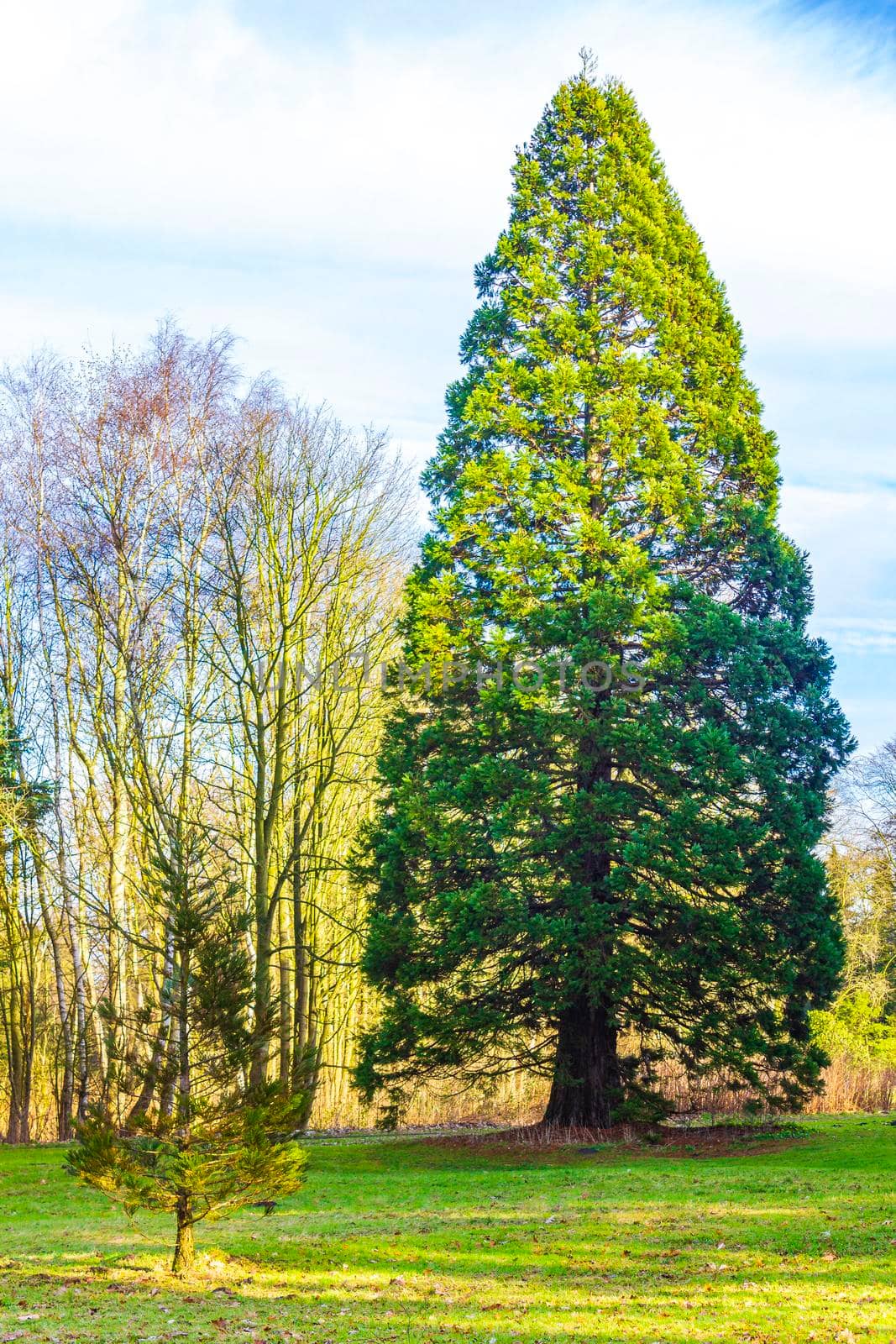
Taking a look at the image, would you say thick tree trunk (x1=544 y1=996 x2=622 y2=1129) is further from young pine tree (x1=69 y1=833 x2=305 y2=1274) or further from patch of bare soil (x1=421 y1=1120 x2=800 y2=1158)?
young pine tree (x1=69 y1=833 x2=305 y2=1274)

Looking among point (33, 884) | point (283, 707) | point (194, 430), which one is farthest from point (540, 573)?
point (33, 884)

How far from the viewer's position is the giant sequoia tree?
14555 mm

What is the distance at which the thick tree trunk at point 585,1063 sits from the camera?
15.0 meters

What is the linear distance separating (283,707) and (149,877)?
8649 millimetres

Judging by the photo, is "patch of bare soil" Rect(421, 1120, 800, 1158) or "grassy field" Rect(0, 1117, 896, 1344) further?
"patch of bare soil" Rect(421, 1120, 800, 1158)

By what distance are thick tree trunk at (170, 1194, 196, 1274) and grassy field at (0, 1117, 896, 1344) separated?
11cm

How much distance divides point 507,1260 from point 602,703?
27.2ft

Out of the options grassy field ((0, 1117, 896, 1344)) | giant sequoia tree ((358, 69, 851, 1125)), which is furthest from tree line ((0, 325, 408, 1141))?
grassy field ((0, 1117, 896, 1344))

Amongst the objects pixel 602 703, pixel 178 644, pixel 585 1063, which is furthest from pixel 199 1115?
pixel 178 644

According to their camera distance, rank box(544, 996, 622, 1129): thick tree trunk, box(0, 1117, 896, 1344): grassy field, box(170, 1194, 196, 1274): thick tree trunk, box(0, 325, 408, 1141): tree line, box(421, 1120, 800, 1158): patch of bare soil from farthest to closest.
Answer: box(0, 325, 408, 1141): tree line, box(544, 996, 622, 1129): thick tree trunk, box(421, 1120, 800, 1158): patch of bare soil, box(170, 1194, 196, 1274): thick tree trunk, box(0, 1117, 896, 1344): grassy field

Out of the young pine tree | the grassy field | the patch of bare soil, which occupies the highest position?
the young pine tree

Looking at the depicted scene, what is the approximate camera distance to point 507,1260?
26.6ft

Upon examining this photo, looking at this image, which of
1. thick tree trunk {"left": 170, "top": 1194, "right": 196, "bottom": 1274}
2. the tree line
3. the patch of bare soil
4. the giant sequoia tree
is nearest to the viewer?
thick tree trunk {"left": 170, "top": 1194, "right": 196, "bottom": 1274}

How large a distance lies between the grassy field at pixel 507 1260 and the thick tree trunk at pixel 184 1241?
0.11m
